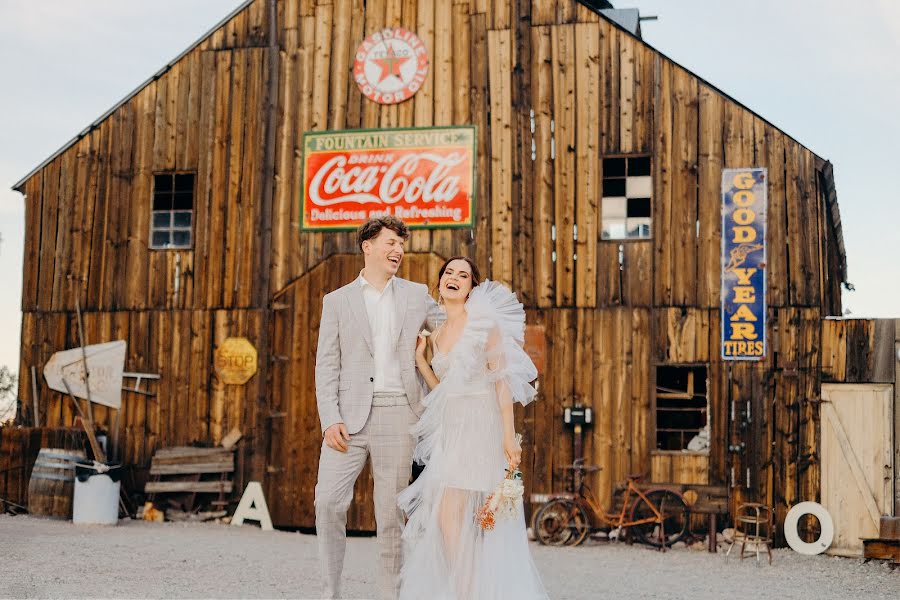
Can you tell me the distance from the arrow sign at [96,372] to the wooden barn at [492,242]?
139 mm

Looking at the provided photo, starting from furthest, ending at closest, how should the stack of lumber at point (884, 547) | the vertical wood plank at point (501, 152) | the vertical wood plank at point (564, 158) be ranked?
the vertical wood plank at point (501, 152), the vertical wood plank at point (564, 158), the stack of lumber at point (884, 547)

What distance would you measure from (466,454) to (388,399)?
553 millimetres

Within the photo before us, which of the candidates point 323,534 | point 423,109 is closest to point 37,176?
point 423,109

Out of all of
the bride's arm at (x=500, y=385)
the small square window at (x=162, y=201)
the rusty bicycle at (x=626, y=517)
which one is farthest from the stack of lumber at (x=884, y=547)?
the small square window at (x=162, y=201)

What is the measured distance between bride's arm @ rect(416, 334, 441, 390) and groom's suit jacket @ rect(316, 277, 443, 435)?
0.18 feet

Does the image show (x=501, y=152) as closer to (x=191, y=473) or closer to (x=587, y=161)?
(x=587, y=161)

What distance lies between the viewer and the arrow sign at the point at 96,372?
14.5 meters

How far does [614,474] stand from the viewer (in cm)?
1301

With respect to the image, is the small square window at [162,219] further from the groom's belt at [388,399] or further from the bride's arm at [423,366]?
the groom's belt at [388,399]

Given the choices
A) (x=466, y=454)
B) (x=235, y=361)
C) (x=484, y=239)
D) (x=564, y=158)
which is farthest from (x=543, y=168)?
(x=466, y=454)

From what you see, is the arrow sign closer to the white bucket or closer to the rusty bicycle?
the white bucket

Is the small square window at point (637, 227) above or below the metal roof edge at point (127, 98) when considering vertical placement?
below

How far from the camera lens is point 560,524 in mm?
12688

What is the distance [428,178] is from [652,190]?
2.81 metres
